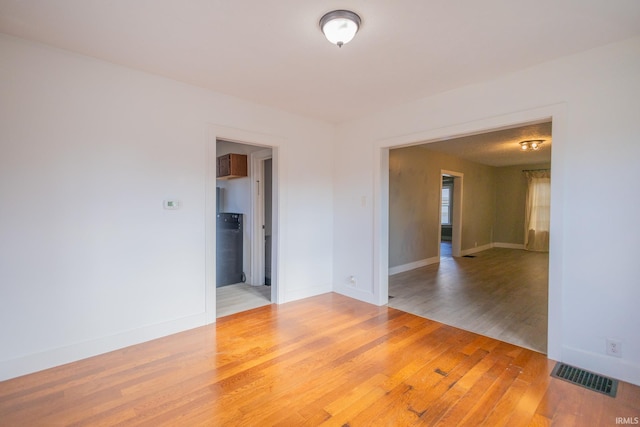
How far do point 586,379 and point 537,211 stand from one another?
7.37 m

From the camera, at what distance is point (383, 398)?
Answer: 1989mm

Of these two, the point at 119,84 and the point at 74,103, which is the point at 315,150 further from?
the point at 74,103

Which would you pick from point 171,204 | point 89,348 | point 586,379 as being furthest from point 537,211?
point 89,348

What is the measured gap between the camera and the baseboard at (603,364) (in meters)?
2.15

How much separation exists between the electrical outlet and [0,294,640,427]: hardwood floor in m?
0.22

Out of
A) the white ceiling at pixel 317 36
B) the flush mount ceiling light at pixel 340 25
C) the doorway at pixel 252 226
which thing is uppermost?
the white ceiling at pixel 317 36

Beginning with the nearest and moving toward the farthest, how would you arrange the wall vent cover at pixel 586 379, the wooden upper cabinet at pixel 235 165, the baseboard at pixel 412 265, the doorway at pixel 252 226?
1. the wall vent cover at pixel 586 379
2. the doorway at pixel 252 226
3. the wooden upper cabinet at pixel 235 165
4. the baseboard at pixel 412 265

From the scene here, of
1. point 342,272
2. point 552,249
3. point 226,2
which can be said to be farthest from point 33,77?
point 552,249

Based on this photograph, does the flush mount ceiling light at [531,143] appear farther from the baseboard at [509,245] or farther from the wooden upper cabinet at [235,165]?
the wooden upper cabinet at [235,165]

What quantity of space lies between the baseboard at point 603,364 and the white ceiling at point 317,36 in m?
2.33

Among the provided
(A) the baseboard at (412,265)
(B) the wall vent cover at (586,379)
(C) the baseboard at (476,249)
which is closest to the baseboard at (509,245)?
(C) the baseboard at (476,249)

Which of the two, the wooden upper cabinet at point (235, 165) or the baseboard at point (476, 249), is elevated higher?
the wooden upper cabinet at point (235, 165)

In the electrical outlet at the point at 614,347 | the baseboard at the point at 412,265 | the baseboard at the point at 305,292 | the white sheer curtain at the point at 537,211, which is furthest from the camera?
the white sheer curtain at the point at 537,211

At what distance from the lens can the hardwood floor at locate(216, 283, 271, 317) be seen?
370 cm
